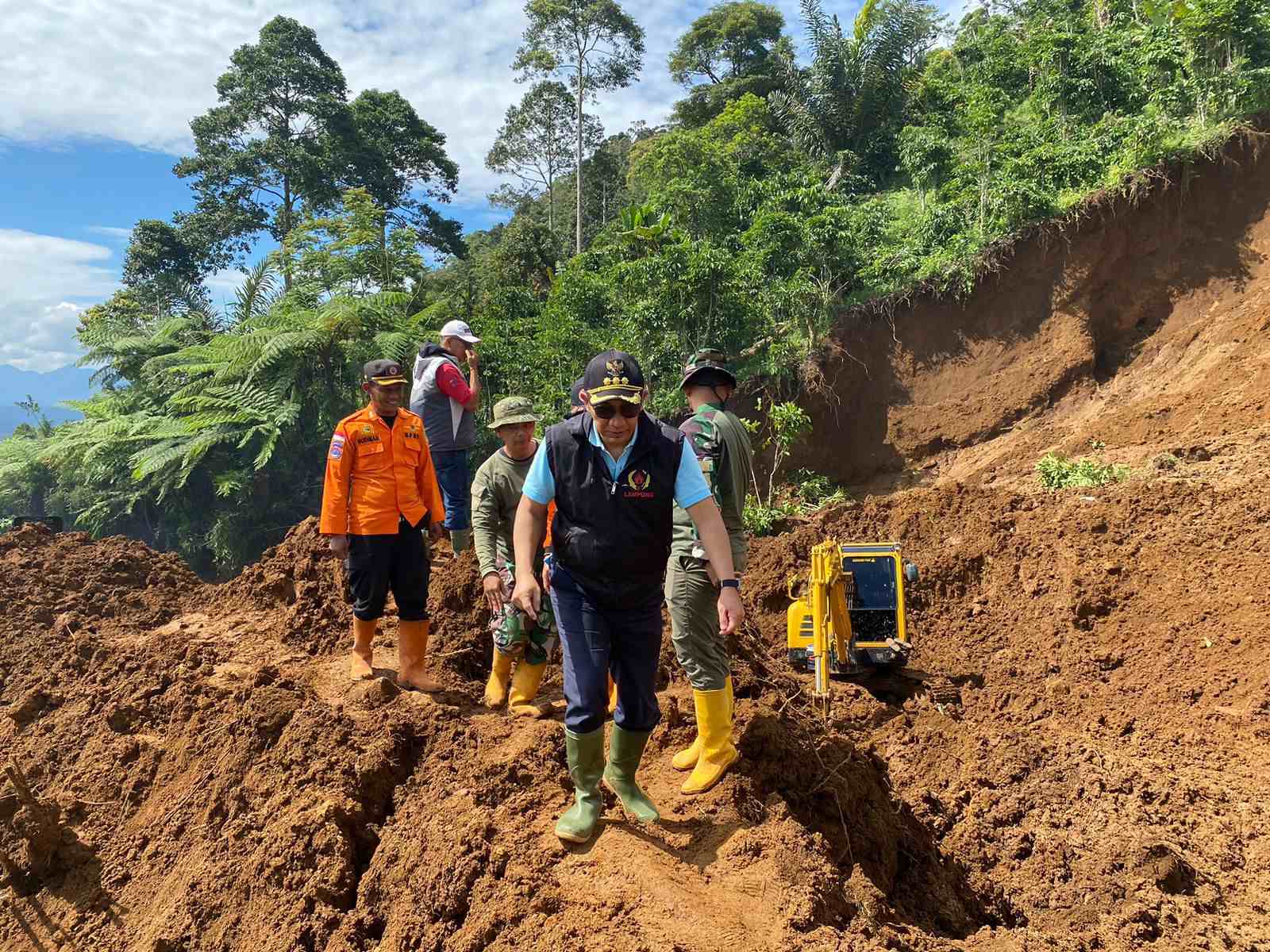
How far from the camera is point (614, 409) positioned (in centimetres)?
283

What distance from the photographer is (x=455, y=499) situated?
20.8ft

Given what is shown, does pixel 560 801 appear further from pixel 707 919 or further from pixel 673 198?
pixel 673 198

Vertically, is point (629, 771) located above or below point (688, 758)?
above

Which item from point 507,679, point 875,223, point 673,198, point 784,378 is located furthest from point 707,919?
point 673,198

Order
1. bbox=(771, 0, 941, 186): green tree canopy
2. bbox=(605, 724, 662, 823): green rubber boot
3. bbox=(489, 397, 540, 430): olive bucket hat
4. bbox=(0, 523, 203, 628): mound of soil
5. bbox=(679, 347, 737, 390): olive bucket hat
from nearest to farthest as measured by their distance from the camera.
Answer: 1. bbox=(605, 724, 662, 823): green rubber boot
2. bbox=(679, 347, 737, 390): olive bucket hat
3. bbox=(489, 397, 540, 430): olive bucket hat
4. bbox=(0, 523, 203, 628): mound of soil
5. bbox=(771, 0, 941, 186): green tree canopy

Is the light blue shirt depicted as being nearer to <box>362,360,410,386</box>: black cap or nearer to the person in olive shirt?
the person in olive shirt

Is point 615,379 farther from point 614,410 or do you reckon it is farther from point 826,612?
point 826,612

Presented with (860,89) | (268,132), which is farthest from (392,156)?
(860,89)

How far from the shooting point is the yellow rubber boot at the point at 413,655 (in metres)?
4.71

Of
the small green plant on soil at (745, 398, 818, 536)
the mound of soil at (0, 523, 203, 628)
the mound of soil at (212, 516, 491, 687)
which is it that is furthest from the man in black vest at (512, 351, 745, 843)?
the small green plant on soil at (745, 398, 818, 536)

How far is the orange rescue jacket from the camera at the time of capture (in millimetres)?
4570

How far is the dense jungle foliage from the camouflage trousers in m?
7.77

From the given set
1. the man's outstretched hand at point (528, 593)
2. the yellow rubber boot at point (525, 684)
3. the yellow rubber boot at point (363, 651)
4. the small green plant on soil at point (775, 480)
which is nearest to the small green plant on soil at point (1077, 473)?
the small green plant on soil at point (775, 480)

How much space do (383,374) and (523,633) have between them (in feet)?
5.67
